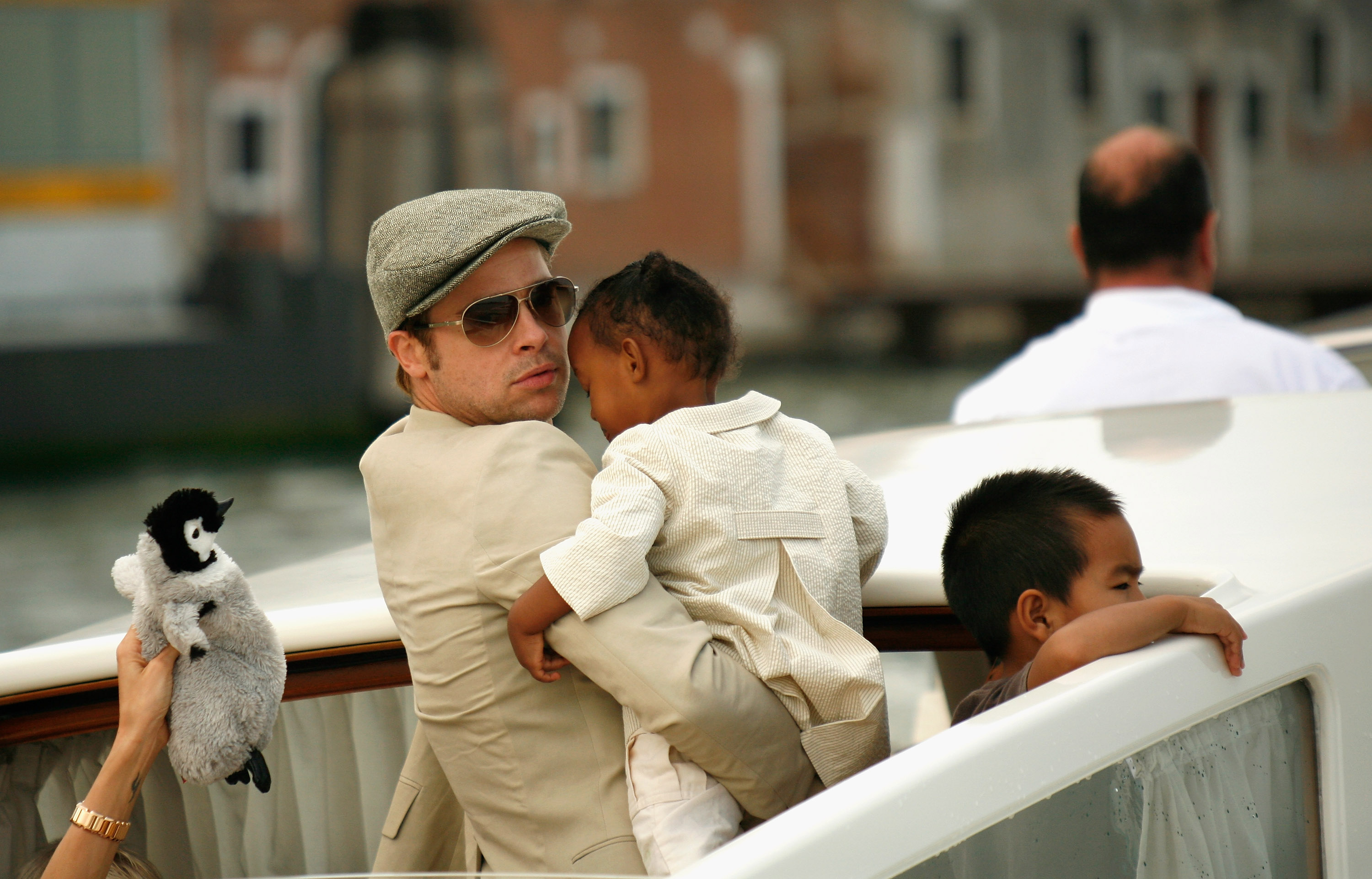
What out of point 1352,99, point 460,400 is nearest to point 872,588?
point 460,400

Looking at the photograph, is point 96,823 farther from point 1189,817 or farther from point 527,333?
point 1189,817

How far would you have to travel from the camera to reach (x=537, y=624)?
155 cm

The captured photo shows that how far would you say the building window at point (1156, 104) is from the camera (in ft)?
112

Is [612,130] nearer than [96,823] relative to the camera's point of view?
No

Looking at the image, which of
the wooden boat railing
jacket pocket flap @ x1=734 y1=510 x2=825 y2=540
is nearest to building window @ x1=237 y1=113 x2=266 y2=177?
the wooden boat railing

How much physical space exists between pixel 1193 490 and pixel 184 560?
4.55 ft

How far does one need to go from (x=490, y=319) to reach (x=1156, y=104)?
3521 centimetres

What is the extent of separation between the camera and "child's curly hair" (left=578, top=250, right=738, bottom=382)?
1.74 metres

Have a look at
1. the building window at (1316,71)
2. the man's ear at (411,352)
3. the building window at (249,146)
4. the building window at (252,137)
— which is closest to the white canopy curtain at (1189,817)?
the man's ear at (411,352)

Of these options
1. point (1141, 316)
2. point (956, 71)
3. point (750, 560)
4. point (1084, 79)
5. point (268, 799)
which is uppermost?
point (956, 71)

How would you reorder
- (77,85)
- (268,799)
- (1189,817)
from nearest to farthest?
(1189,817) → (268,799) → (77,85)

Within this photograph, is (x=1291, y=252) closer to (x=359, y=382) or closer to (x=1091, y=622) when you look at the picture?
(x=359, y=382)

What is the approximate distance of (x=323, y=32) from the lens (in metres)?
28.6

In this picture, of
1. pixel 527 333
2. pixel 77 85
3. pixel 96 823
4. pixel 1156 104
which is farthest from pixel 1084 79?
pixel 96 823
